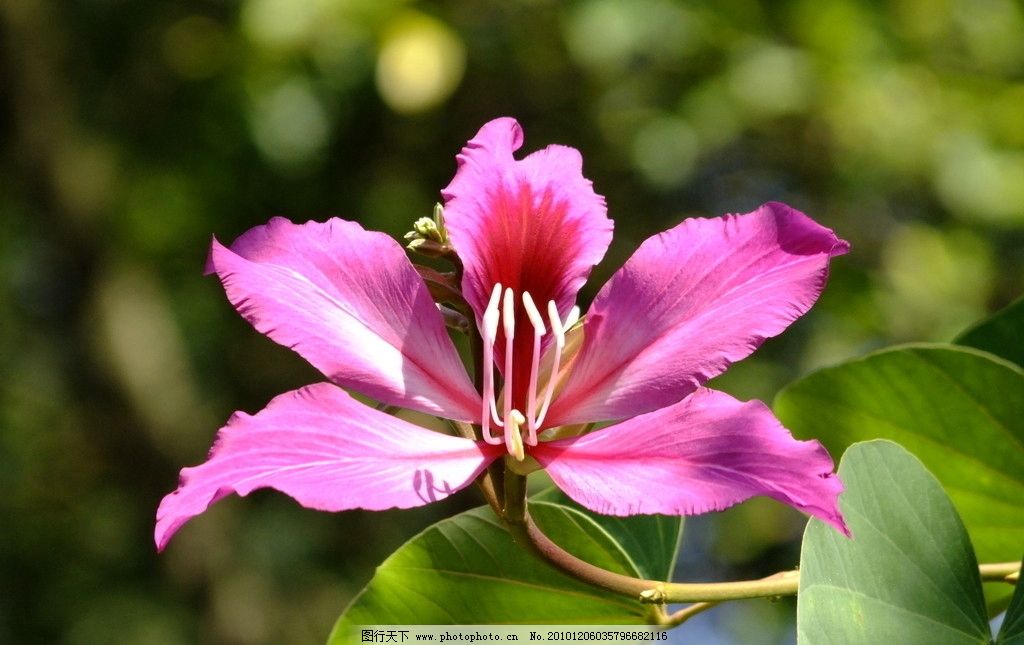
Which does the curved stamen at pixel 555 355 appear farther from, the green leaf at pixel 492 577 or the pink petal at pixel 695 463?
the green leaf at pixel 492 577

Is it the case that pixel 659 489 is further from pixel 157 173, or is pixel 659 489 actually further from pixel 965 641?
pixel 157 173

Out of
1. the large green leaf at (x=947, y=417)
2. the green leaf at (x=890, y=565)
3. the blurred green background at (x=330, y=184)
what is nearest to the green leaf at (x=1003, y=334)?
the large green leaf at (x=947, y=417)

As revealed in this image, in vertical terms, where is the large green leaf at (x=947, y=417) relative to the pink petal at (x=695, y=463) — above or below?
below

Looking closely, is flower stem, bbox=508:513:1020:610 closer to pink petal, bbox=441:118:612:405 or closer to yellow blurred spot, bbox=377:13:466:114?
pink petal, bbox=441:118:612:405

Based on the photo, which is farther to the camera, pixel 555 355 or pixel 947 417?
pixel 947 417

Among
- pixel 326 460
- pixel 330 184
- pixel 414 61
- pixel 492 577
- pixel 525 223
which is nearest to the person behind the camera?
pixel 326 460

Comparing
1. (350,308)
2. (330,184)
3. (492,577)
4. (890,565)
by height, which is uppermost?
(350,308)

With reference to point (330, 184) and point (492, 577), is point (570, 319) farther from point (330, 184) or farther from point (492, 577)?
point (330, 184)

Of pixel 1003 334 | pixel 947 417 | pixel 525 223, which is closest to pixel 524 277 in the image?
pixel 525 223
